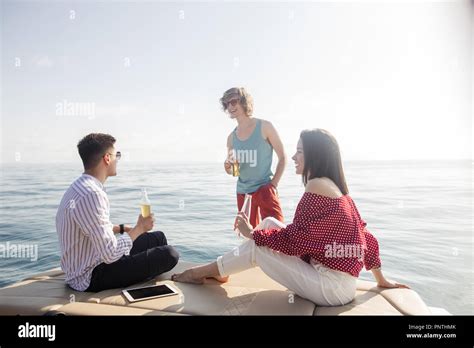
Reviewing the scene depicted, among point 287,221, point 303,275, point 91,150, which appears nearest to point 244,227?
point 303,275

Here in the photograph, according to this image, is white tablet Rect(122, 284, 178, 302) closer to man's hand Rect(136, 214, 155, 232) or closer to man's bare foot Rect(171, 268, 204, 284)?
man's bare foot Rect(171, 268, 204, 284)

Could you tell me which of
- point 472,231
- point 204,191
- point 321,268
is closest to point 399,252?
point 472,231

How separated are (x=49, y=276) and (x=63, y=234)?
774 millimetres

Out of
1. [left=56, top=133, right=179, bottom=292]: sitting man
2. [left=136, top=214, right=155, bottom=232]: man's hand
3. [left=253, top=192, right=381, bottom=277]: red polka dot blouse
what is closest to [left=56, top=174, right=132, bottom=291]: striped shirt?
[left=56, top=133, right=179, bottom=292]: sitting man

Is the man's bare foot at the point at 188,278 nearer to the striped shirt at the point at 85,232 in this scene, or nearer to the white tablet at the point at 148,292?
the white tablet at the point at 148,292

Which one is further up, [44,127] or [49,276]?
[44,127]

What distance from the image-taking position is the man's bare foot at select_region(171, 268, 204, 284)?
2732mm

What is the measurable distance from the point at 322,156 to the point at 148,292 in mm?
1396

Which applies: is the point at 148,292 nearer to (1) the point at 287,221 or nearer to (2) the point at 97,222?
(2) the point at 97,222

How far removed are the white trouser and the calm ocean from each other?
2114mm

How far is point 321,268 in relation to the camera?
2.29 m

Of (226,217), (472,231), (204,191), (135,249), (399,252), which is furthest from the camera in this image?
(204,191)

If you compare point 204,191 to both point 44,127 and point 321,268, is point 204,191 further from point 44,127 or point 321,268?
point 44,127
